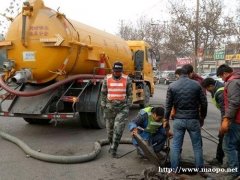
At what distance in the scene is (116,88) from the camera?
755 centimetres

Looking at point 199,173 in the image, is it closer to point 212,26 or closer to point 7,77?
point 7,77

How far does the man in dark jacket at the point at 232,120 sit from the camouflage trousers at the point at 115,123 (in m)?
2.15

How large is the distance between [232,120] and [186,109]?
0.74 meters

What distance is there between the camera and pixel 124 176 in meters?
5.92

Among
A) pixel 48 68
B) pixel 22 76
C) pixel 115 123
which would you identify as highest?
pixel 48 68

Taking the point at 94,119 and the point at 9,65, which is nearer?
the point at 9,65

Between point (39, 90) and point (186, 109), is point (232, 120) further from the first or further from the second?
point (39, 90)

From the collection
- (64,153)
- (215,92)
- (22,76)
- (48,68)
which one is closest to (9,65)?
(22,76)

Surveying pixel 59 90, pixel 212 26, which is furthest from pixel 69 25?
pixel 212 26

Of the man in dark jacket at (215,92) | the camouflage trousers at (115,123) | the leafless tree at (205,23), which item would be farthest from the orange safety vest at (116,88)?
the leafless tree at (205,23)

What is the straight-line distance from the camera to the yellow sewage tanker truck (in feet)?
28.6

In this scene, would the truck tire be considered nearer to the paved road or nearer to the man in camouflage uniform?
the paved road

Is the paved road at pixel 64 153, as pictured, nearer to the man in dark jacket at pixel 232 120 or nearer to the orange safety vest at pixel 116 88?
the orange safety vest at pixel 116 88

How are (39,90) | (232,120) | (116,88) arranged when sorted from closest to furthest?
(232,120) < (116,88) < (39,90)
